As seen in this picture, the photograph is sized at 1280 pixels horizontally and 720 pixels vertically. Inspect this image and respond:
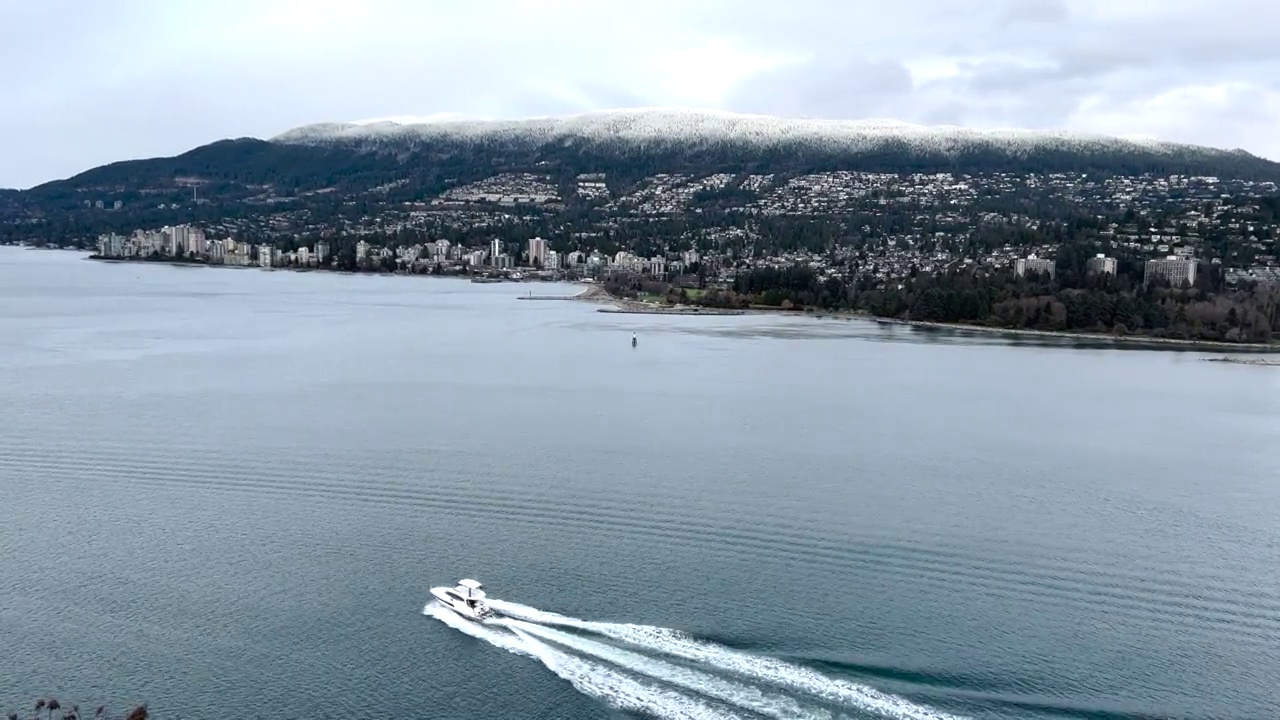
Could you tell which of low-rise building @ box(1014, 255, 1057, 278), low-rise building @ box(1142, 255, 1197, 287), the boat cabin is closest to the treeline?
low-rise building @ box(1014, 255, 1057, 278)

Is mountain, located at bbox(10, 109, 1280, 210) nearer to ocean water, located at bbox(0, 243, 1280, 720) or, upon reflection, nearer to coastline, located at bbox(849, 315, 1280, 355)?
coastline, located at bbox(849, 315, 1280, 355)

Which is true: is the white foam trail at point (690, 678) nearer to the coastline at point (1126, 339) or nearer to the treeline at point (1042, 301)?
the coastline at point (1126, 339)

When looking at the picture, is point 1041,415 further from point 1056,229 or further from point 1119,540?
point 1056,229

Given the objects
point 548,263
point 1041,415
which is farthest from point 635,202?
point 1041,415

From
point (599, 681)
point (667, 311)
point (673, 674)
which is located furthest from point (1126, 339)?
point (599, 681)

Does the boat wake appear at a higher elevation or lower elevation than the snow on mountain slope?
lower
